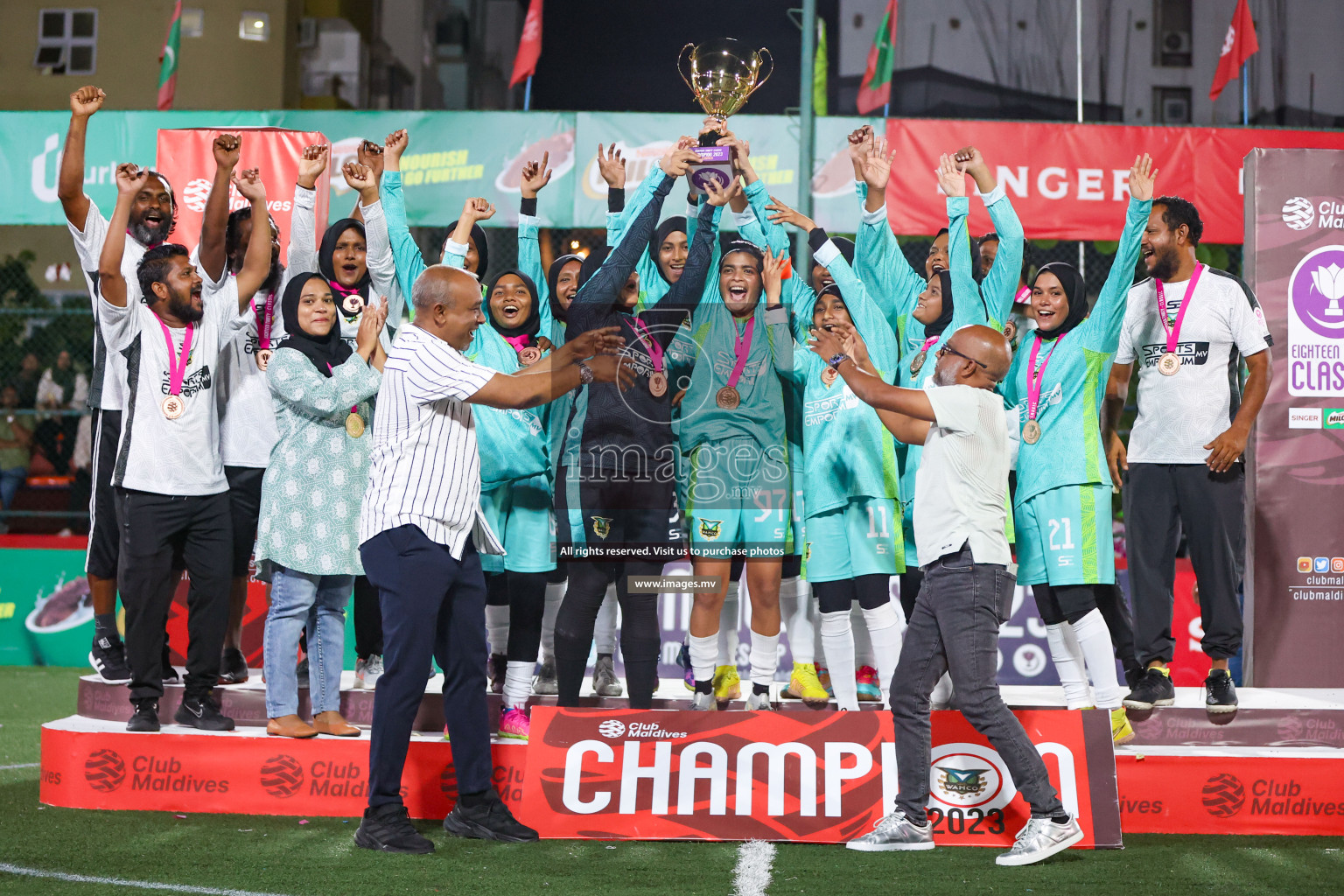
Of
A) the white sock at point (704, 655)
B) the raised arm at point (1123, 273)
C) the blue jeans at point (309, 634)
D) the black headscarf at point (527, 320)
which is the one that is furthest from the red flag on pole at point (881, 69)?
the blue jeans at point (309, 634)

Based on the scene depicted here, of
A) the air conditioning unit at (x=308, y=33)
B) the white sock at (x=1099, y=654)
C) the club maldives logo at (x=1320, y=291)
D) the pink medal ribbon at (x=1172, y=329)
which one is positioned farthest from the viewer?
the air conditioning unit at (x=308, y=33)

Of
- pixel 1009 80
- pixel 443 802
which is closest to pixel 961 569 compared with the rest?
pixel 443 802

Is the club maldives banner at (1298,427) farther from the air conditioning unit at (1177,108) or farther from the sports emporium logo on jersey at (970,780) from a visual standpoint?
the air conditioning unit at (1177,108)

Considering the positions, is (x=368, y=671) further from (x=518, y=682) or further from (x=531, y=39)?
(x=531, y=39)

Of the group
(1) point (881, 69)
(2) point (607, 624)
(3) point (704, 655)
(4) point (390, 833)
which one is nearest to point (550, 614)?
(2) point (607, 624)

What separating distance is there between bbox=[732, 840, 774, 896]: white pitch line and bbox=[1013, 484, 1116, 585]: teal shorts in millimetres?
1684

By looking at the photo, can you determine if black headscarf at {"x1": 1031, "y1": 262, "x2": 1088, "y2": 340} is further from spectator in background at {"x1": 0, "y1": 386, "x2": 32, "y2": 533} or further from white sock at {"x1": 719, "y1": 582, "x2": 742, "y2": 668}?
spectator in background at {"x1": 0, "y1": 386, "x2": 32, "y2": 533}

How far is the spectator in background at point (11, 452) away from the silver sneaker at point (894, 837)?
9.60 m

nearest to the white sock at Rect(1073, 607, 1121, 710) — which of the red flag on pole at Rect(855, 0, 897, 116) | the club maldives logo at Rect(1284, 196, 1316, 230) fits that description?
the club maldives logo at Rect(1284, 196, 1316, 230)

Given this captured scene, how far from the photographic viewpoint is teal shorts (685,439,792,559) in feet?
16.8

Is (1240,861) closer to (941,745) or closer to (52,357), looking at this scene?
(941,745)

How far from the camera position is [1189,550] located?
5453mm

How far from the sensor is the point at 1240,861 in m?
4.45

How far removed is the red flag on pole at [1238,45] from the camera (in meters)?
13.4
